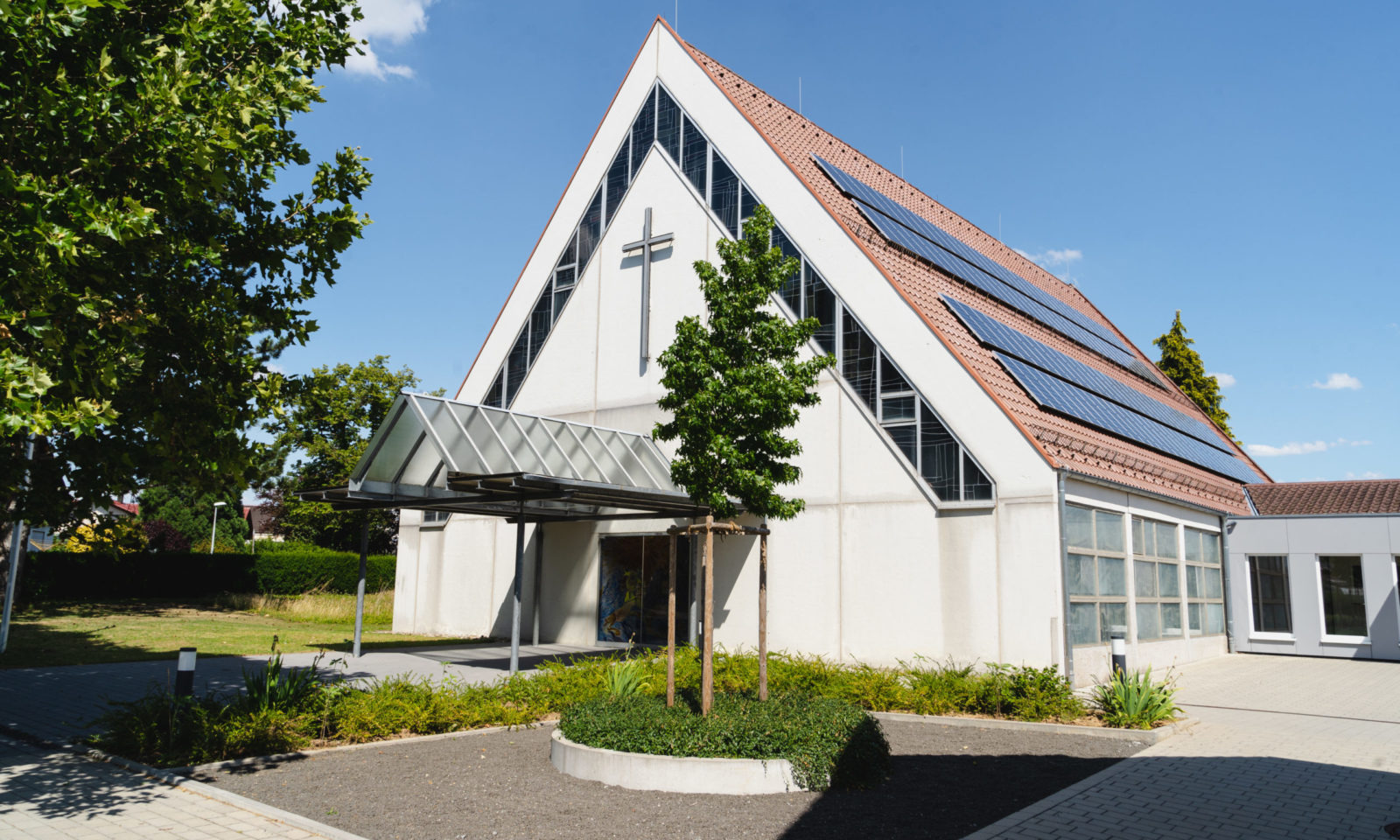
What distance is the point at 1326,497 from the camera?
28.5 meters

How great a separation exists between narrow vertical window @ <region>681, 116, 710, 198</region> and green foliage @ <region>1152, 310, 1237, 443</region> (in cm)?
3451

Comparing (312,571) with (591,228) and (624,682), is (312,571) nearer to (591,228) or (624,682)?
(591,228)

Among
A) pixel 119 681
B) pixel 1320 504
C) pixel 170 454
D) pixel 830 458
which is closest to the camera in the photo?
pixel 170 454

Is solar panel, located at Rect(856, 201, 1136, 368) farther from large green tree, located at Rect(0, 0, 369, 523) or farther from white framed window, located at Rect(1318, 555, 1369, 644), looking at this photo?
large green tree, located at Rect(0, 0, 369, 523)

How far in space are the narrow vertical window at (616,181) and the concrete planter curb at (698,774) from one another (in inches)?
679

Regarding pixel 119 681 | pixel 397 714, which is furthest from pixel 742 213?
pixel 119 681

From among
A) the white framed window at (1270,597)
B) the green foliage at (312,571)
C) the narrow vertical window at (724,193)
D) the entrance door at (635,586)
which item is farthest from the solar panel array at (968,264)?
the green foliage at (312,571)

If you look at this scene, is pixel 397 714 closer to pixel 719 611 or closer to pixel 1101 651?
pixel 719 611

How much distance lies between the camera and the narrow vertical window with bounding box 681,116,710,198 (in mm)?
22141

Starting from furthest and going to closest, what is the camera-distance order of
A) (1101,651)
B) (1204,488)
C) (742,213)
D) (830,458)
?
(1204,488) → (742,213) → (830,458) → (1101,651)

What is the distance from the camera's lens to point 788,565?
18.8 m

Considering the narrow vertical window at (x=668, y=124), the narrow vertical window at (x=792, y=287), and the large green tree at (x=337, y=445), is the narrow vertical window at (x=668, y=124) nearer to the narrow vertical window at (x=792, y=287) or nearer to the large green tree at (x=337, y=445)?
the narrow vertical window at (x=792, y=287)

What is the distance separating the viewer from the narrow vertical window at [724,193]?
21391 millimetres

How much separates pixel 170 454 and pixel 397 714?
4.07m
